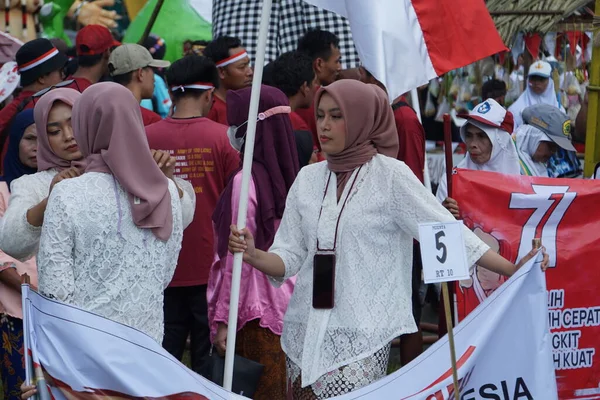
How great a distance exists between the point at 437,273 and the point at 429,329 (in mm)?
4253

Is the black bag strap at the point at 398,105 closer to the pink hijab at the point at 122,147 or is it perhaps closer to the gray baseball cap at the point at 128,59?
the gray baseball cap at the point at 128,59

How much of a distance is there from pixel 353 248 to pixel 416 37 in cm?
190

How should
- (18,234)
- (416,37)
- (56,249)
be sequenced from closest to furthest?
(56,249) → (18,234) → (416,37)

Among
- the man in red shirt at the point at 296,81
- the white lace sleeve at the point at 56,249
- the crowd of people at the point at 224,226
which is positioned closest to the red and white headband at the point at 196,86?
the crowd of people at the point at 224,226

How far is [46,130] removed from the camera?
502 centimetres

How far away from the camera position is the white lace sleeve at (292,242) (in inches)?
192

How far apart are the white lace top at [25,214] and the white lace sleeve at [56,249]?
38cm

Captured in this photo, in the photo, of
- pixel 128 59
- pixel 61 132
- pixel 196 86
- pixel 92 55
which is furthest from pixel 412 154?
pixel 61 132

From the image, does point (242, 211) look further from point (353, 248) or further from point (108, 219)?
point (108, 219)

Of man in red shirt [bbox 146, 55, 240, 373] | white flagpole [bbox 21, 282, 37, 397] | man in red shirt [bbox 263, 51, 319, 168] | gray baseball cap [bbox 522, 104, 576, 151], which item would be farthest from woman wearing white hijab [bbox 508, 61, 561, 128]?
white flagpole [bbox 21, 282, 37, 397]

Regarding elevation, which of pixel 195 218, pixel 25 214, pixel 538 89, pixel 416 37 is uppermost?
pixel 416 37

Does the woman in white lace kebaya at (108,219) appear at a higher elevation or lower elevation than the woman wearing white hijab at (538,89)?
higher

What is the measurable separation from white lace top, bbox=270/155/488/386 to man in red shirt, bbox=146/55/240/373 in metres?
1.48

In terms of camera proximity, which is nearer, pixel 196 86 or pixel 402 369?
pixel 402 369
